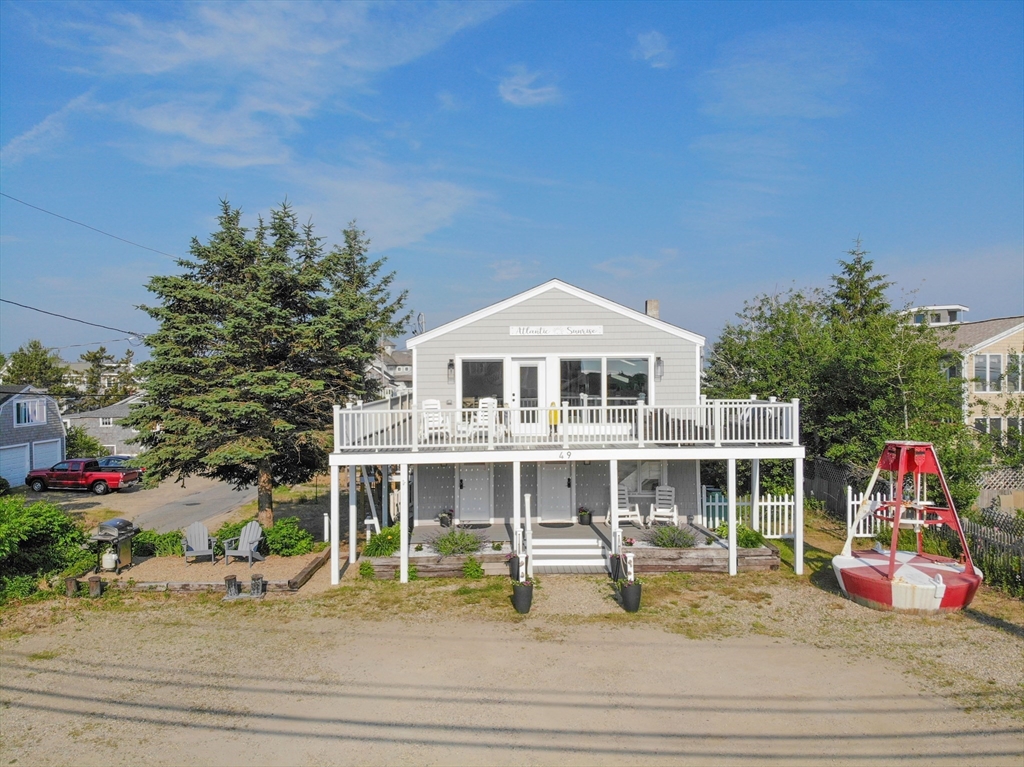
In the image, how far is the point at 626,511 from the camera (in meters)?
15.6

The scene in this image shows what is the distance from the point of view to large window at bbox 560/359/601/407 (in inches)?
638

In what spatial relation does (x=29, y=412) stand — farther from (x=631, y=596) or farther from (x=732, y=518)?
(x=732, y=518)

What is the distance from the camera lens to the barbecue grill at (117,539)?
14336mm

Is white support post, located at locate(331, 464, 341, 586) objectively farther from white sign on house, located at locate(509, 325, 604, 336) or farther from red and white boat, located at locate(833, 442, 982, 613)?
red and white boat, located at locate(833, 442, 982, 613)

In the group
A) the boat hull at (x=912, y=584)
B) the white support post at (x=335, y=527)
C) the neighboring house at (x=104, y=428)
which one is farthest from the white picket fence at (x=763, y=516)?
the neighboring house at (x=104, y=428)

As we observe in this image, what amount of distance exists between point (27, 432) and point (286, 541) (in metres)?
24.3

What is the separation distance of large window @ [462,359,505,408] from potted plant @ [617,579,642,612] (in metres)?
6.08

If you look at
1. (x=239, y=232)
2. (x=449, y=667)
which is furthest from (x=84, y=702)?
(x=239, y=232)

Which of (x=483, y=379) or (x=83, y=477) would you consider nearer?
(x=483, y=379)

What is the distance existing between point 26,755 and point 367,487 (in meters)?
9.34

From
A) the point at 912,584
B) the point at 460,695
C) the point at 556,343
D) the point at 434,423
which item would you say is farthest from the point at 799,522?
the point at 460,695

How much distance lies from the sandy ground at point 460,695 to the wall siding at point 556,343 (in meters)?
6.13

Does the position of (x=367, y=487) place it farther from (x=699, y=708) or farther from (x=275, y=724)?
(x=699, y=708)

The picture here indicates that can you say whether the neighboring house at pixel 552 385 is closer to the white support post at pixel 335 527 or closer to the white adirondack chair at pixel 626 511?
the white adirondack chair at pixel 626 511
